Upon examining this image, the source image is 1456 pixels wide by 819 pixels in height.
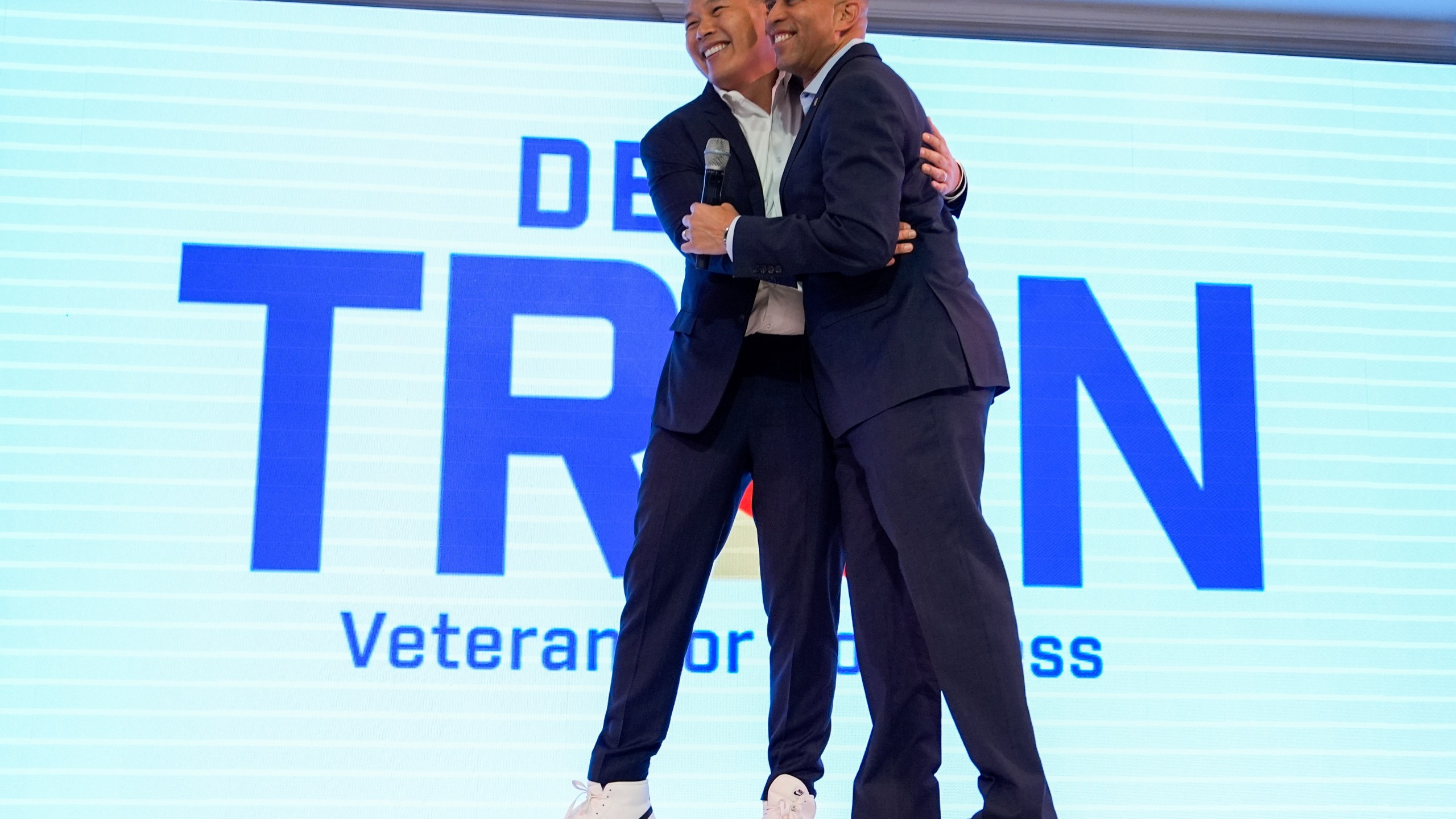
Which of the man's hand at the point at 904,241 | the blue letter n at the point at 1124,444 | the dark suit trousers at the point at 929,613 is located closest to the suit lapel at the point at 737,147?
the man's hand at the point at 904,241

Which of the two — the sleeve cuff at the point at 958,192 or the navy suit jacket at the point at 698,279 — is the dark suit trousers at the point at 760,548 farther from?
the sleeve cuff at the point at 958,192

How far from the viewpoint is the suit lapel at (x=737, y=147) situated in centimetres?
221

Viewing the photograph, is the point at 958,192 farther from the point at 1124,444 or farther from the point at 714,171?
the point at 1124,444

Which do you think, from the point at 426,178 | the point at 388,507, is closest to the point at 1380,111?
the point at 426,178

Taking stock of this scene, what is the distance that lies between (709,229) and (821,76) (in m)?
0.34

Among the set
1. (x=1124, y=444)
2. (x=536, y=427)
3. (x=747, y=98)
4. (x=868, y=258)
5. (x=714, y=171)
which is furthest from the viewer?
(x=1124, y=444)

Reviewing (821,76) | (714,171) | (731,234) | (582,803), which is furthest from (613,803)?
(821,76)

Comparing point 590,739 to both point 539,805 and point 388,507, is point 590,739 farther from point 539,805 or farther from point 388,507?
point 388,507

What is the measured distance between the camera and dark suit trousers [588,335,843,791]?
6.99ft

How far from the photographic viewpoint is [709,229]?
199cm

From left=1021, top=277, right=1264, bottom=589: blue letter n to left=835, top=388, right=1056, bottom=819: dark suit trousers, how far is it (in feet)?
4.75

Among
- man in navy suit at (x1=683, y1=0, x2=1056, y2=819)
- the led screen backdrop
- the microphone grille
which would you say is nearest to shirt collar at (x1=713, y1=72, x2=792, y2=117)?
man in navy suit at (x1=683, y1=0, x2=1056, y2=819)

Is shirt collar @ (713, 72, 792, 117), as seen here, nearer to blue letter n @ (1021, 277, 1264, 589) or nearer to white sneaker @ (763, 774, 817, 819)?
white sneaker @ (763, 774, 817, 819)

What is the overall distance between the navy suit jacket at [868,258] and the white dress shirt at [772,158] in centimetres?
12
